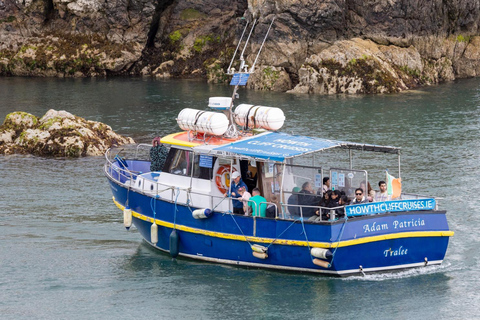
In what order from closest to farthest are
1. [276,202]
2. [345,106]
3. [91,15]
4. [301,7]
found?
[276,202] → [345,106] → [301,7] → [91,15]

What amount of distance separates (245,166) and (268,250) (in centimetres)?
264

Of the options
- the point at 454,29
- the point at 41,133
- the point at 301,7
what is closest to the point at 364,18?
the point at 301,7

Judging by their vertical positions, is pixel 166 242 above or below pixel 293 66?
below

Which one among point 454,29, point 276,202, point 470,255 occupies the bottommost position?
point 470,255

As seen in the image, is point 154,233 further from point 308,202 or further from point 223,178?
point 308,202

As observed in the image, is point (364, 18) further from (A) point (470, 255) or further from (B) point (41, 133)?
(A) point (470, 255)

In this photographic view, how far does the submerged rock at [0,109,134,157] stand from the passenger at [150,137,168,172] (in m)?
14.2

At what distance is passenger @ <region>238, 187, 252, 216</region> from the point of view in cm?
1977

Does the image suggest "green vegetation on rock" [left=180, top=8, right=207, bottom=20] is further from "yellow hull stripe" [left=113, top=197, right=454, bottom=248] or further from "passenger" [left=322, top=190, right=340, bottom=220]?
"passenger" [left=322, top=190, right=340, bottom=220]

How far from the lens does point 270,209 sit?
19344 mm

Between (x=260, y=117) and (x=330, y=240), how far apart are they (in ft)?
16.2

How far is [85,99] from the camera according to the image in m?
56.3

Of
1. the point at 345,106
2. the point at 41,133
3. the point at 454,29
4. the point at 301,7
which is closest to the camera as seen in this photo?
the point at 41,133

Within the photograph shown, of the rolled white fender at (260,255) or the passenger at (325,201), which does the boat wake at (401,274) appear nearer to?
the passenger at (325,201)
